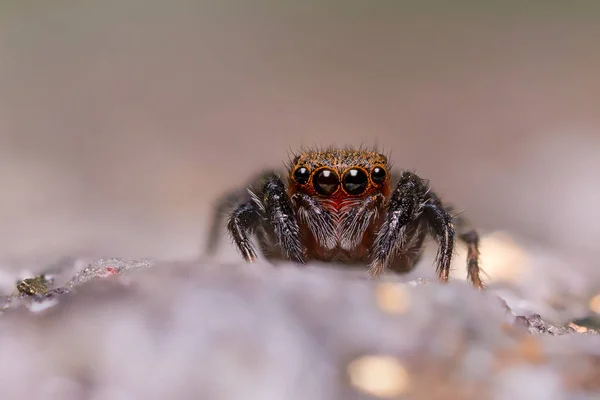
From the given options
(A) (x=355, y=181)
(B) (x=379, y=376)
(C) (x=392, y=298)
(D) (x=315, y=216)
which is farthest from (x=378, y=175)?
(B) (x=379, y=376)

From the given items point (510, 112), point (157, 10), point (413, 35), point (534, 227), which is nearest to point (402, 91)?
point (413, 35)

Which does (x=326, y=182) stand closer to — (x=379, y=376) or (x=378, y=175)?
(x=378, y=175)

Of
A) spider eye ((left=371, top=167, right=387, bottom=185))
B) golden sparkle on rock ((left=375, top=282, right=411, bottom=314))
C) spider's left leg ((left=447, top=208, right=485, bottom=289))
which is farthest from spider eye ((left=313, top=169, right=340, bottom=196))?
golden sparkle on rock ((left=375, top=282, right=411, bottom=314))

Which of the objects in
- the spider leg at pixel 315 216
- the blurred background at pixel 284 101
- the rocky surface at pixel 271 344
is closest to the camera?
the rocky surface at pixel 271 344

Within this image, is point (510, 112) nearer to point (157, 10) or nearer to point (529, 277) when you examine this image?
point (529, 277)

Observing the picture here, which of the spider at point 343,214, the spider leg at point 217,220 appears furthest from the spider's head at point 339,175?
the spider leg at point 217,220

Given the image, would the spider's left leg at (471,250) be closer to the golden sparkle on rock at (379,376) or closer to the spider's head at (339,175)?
the spider's head at (339,175)

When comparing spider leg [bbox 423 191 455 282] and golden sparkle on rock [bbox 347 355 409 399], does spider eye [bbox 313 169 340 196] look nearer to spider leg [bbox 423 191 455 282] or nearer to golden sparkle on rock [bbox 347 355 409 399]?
spider leg [bbox 423 191 455 282]
